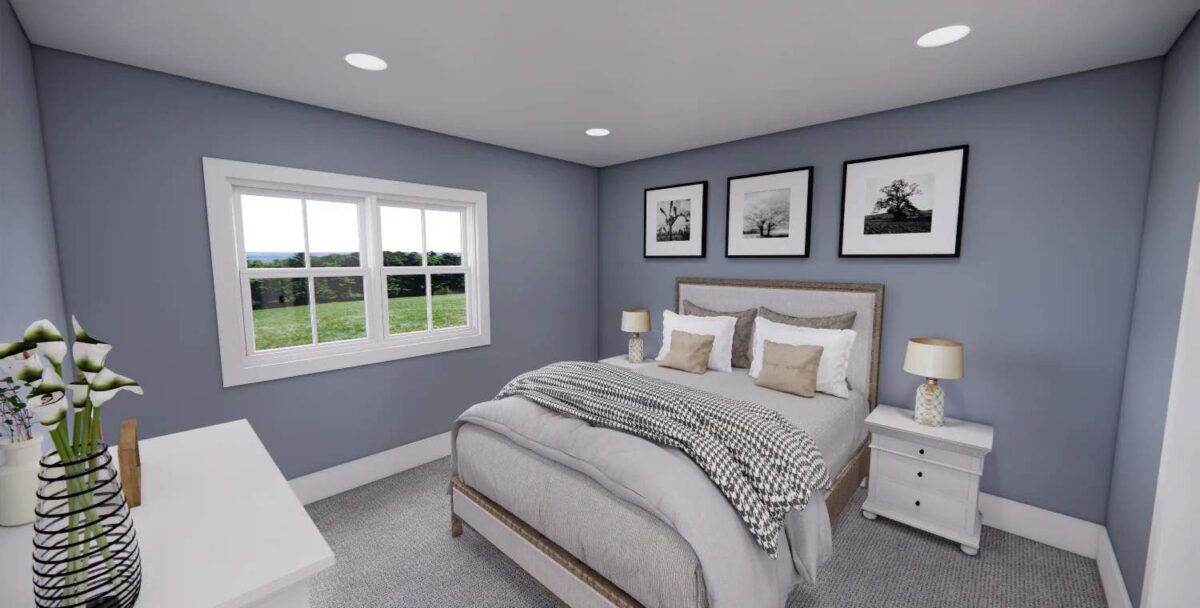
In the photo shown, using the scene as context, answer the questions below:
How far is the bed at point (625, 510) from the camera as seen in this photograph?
1.52 m

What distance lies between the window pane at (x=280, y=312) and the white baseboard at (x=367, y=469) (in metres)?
0.88

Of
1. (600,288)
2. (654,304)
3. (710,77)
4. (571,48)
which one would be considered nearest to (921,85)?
(710,77)

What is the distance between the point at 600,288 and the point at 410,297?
1.94m

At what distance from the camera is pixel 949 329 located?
2799 millimetres

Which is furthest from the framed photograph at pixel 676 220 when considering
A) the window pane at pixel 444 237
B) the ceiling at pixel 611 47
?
the window pane at pixel 444 237

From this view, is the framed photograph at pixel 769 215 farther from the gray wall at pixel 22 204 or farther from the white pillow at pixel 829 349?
the gray wall at pixel 22 204

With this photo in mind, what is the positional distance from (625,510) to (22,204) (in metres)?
2.57

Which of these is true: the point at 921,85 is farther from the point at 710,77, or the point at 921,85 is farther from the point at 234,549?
the point at 234,549

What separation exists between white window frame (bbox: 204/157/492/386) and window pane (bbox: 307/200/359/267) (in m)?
0.06

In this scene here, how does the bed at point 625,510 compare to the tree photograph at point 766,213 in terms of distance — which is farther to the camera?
the tree photograph at point 766,213

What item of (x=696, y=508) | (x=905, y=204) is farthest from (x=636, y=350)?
(x=696, y=508)

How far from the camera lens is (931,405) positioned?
2.57m

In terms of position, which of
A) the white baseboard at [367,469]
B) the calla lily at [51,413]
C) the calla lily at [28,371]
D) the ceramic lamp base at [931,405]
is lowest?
the white baseboard at [367,469]

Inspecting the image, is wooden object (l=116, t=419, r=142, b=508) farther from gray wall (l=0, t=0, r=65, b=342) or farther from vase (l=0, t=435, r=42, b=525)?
gray wall (l=0, t=0, r=65, b=342)
